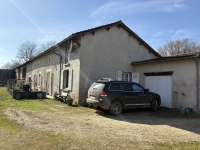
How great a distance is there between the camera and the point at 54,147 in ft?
15.0

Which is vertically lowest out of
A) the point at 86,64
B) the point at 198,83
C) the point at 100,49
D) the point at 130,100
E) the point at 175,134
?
the point at 175,134

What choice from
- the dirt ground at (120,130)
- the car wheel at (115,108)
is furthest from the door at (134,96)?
the dirt ground at (120,130)

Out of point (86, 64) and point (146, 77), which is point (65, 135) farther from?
point (146, 77)

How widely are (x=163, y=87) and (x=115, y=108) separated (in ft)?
14.8

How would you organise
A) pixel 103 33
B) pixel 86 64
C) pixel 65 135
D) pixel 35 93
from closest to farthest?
pixel 65 135 → pixel 86 64 → pixel 103 33 → pixel 35 93

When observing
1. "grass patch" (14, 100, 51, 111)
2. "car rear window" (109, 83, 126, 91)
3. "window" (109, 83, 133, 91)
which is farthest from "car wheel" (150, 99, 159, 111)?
"grass patch" (14, 100, 51, 111)

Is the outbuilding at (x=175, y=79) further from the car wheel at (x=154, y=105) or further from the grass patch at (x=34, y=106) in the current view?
the grass patch at (x=34, y=106)

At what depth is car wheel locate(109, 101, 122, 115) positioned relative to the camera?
911 cm

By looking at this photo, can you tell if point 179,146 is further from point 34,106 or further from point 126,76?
point 126,76

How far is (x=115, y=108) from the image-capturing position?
30.4ft

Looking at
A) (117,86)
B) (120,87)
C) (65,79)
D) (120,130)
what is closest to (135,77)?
(120,87)

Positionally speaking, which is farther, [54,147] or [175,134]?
[175,134]

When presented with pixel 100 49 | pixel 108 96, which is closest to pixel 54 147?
pixel 108 96

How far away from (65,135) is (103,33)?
29.1 feet
